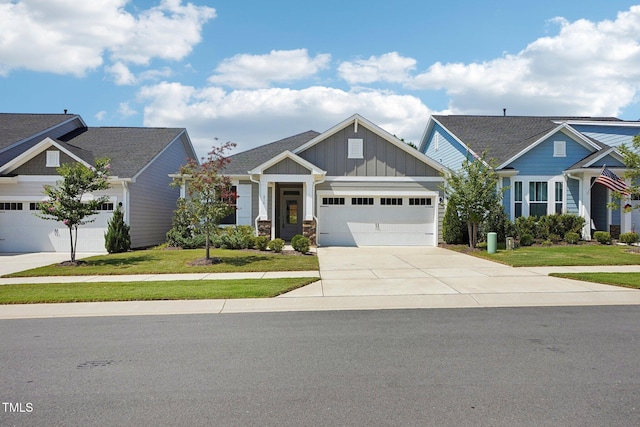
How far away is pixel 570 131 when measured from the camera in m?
20.7

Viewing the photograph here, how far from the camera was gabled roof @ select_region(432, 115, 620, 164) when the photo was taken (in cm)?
2189

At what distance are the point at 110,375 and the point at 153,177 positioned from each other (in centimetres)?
1784

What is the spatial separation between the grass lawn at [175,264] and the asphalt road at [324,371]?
516 cm

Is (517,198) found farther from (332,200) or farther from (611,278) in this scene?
(611,278)

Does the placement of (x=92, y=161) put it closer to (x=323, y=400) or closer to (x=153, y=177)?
(x=153, y=177)

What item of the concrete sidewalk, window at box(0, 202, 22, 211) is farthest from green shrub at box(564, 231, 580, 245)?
window at box(0, 202, 22, 211)

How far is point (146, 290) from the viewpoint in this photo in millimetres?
9492

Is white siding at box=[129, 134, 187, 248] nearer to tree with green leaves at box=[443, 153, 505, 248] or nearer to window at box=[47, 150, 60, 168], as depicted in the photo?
window at box=[47, 150, 60, 168]

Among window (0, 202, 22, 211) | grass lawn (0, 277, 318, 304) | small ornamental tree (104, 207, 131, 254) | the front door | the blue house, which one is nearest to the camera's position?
grass lawn (0, 277, 318, 304)

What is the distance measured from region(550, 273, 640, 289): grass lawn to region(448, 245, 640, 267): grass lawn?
1.92m

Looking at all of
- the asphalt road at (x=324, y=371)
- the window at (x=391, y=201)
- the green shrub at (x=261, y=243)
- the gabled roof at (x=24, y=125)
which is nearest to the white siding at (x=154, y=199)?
the green shrub at (x=261, y=243)

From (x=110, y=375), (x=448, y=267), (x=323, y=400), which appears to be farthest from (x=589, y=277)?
(x=110, y=375)

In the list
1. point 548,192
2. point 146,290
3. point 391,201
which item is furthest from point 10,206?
point 548,192

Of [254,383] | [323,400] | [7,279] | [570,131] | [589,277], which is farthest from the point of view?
[570,131]
